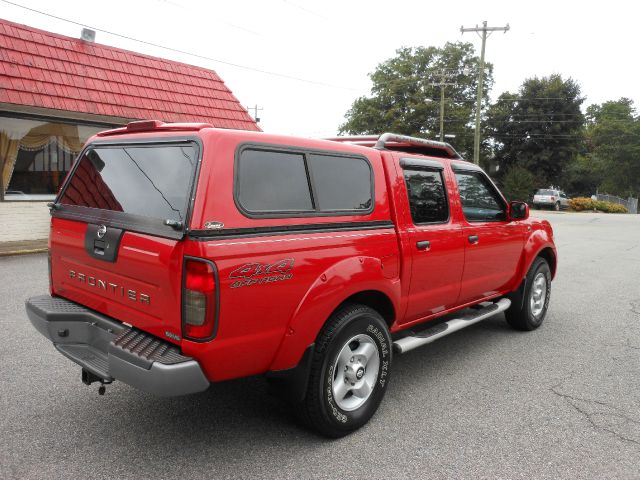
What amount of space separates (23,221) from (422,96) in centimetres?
4446

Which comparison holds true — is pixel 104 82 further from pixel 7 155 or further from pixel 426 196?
pixel 426 196

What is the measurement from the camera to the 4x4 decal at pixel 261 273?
2.54 meters

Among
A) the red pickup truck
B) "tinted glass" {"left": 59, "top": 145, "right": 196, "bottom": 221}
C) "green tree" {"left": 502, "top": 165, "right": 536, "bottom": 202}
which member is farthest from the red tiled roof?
"green tree" {"left": 502, "top": 165, "right": 536, "bottom": 202}

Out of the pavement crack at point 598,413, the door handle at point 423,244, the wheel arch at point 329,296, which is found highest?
the door handle at point 423,244

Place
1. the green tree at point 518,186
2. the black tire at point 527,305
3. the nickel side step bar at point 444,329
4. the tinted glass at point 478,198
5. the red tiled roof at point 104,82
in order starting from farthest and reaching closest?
the green tree at point 518,186
the red tiled roof at point 104,82
the black tire at point 527,305
the tinted glass at point 478,198
the nickel side step bar at point 444,329

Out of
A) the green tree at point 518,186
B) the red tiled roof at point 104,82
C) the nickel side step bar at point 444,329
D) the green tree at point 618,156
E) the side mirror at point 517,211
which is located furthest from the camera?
the green tree at point 618,156

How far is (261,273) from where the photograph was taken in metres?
2.63

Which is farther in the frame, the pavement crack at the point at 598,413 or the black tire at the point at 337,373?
the pavement crack at the point at 598,413

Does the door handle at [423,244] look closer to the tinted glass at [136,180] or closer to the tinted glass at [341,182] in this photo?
the tinted glass at [341,182]

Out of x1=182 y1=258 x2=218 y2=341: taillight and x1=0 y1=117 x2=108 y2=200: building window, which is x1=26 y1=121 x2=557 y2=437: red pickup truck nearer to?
x1=182 y1=258 x2=218 y2=341: taillight

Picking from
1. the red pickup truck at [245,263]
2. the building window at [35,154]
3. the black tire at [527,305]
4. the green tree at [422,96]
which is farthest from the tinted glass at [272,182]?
the green tree at [422,96]

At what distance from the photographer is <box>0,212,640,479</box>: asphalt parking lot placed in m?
2.83

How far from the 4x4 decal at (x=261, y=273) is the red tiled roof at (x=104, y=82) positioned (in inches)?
377

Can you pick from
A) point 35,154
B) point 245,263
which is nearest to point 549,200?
point 35,154
